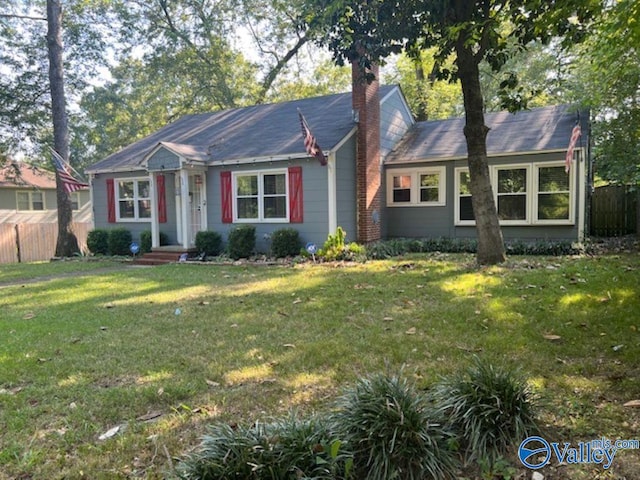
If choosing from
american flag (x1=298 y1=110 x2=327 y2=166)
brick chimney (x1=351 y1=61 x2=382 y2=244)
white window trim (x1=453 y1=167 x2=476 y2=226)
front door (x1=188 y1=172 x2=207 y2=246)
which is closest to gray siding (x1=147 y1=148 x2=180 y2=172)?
front door (x1=188 y1=172 x2=207 y2=246)

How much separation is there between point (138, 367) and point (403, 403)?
2702mm

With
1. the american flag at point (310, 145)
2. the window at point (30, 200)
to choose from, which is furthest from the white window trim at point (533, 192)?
the window at point (30, 200)

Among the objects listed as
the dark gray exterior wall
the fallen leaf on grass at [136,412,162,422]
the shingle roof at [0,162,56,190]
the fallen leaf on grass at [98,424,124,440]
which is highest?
the shingle roof at [0,162,56,190]

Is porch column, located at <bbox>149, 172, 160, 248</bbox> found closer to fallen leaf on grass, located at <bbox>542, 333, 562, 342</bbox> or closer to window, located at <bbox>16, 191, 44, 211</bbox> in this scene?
fallen leaf on grass, located at <bbox>542, 333, 562, 342</bbox>

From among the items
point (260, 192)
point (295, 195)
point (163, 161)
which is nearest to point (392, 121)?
point (295, 195)

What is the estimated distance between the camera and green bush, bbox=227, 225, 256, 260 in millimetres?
12195

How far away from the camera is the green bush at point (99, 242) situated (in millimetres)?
15102

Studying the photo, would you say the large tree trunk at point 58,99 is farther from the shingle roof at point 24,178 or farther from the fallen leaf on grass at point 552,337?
the fallen leaf on grass at point 552,337

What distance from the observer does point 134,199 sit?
589 inches

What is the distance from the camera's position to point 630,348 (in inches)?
159

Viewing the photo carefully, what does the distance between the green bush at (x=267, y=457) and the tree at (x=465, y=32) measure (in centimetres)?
595

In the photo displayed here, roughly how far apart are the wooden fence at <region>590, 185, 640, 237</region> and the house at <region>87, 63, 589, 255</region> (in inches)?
123

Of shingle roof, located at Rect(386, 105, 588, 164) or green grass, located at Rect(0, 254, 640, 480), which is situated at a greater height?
shingle roof, located at Rect(386, 105, 588, 164)

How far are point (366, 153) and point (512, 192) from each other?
438 cm
